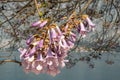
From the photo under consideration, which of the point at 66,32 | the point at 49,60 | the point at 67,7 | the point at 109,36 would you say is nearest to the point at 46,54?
the point at 49,60

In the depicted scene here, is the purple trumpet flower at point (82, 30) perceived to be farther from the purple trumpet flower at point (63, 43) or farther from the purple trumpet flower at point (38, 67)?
the purple trumpet flower at point (38, 67)

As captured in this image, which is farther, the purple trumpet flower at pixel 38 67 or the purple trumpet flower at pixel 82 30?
the purple trumpet flower at pixel 82 30

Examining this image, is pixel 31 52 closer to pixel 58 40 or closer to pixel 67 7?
pixel 58 40

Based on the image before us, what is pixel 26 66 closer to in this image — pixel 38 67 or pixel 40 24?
pixel 38 67

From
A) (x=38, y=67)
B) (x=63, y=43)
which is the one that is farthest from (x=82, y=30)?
(x=38, y=67)

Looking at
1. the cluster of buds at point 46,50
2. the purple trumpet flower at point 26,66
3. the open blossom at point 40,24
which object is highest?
the open blossom at point 40,24

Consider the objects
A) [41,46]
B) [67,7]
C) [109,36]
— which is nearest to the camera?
[41,46]

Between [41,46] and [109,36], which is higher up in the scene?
[41,46]

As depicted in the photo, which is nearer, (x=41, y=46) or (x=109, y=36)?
(x=41, y=46)

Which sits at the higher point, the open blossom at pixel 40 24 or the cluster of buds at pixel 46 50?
the open blossom at pixel 40 24

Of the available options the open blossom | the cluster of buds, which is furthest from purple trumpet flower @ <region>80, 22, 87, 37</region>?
the open blossom

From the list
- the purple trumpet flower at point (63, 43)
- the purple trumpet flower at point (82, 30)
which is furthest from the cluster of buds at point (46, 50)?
the purple trumpet flower at point (82, 30)
